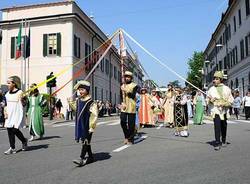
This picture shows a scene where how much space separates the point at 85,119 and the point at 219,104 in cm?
374

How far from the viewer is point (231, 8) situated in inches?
1764

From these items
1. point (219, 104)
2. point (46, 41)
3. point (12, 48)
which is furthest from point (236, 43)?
point (219, 104)

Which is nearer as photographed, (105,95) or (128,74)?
(128,74)

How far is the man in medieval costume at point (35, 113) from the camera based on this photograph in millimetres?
12094

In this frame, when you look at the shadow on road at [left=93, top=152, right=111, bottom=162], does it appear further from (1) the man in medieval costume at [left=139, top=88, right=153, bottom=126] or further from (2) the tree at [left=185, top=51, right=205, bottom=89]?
(2) the tree at [left=185, top=51, right=205, bottom=89]

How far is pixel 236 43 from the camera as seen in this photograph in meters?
44.1

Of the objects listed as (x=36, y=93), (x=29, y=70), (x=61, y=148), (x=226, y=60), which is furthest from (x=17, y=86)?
(x=226, y=60)

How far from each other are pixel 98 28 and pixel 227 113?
39.1 metres

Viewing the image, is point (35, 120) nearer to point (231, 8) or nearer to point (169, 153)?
point (169, 153)

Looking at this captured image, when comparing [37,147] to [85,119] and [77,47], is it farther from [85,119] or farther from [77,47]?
[77,47]

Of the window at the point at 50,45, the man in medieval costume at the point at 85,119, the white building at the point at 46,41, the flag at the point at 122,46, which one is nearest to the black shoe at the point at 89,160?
the man in medieval costume at the point at 85,119

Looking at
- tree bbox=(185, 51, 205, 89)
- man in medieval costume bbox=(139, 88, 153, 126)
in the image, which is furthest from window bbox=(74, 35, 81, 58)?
tree bbox=(185, 51, 205, 89)

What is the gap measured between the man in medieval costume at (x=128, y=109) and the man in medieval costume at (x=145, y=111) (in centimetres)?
688

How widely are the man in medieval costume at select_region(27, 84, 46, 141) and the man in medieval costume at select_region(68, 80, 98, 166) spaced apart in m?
4.78
